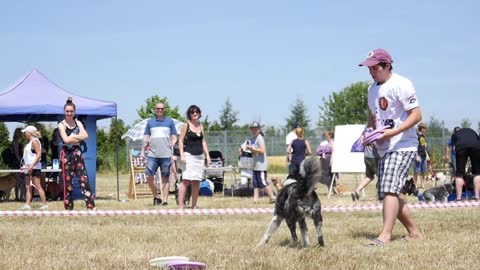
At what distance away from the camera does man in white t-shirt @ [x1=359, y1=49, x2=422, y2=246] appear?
614cm

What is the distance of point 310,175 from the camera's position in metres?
6.09

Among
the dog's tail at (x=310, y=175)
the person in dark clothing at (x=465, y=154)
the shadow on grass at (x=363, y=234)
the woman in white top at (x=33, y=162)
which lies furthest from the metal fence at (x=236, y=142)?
the dog's tail at (x=310, y=175)

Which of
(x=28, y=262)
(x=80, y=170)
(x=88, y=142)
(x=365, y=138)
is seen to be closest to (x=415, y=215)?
(x=365, y=138)

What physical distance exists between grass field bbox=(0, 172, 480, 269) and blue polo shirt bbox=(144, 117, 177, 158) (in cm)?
339

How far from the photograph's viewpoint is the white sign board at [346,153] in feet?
51.3

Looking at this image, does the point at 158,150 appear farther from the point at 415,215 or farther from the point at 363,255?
the point at 363,255

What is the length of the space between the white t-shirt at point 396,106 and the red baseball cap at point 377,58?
163mm

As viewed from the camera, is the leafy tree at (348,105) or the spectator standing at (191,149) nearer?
the spectator standing at (191,149)

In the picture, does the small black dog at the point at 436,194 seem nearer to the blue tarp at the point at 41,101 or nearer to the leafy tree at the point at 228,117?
the blue tarp at the point at 41,101

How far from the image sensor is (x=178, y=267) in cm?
480

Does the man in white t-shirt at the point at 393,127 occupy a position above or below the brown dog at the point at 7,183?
above

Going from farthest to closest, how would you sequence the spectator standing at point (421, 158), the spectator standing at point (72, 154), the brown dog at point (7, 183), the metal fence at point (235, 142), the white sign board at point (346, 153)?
1. the metal fence at point (235, 142)
2. the spectator standing at point (421, 158)
3. the white sign board at point (346, 153)
4. the brown dog at point (7, 183)
5. the spectator standing at point (72, 154)

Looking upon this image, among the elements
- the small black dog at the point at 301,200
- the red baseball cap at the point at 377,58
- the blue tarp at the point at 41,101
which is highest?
the blue tarp at the point at 41,101

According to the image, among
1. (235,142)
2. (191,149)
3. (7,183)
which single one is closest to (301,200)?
(191,149)
